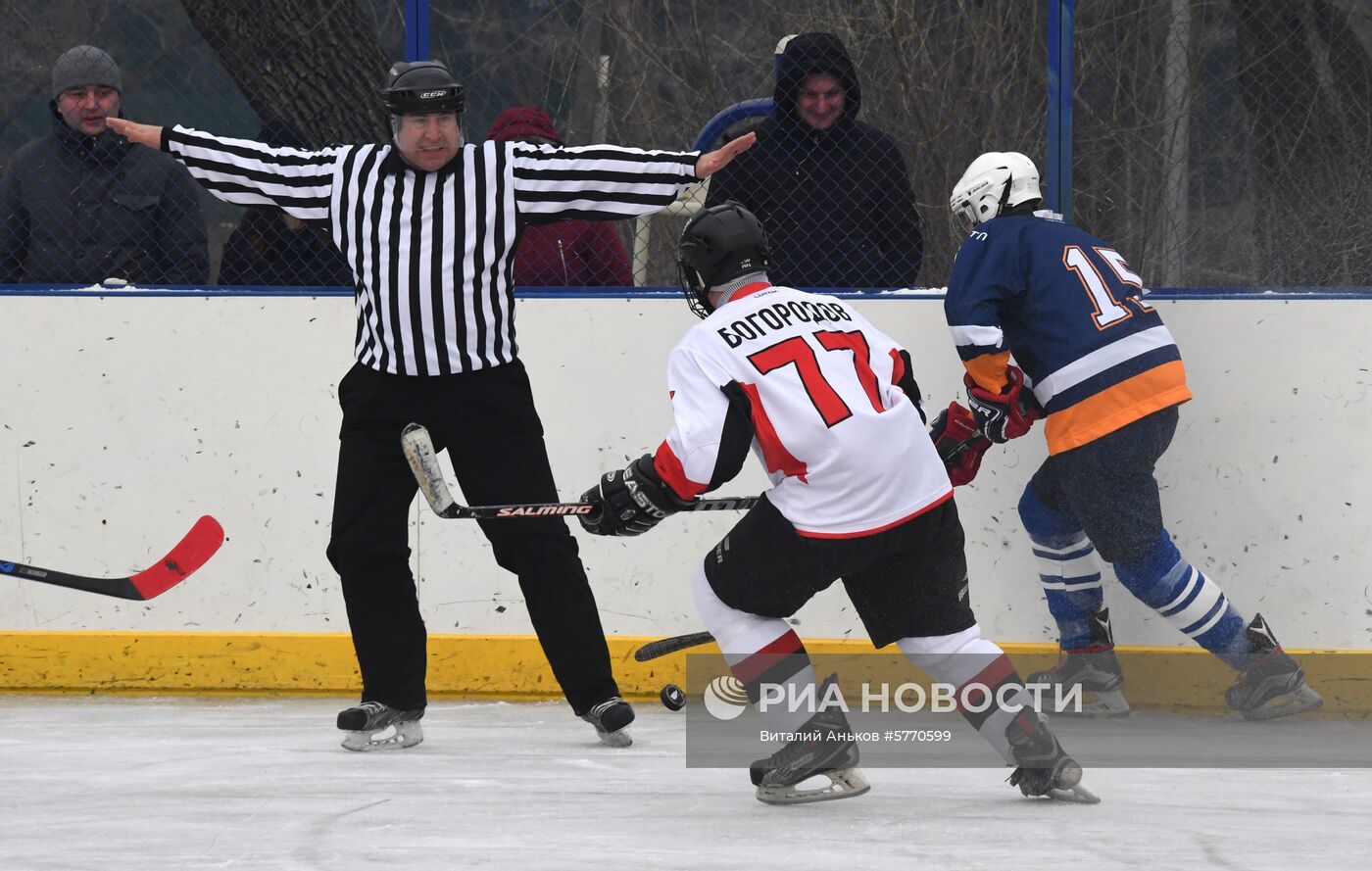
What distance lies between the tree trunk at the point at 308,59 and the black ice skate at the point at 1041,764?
127 inches

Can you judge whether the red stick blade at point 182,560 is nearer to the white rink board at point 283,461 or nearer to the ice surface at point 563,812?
the ice surface at point 563,812

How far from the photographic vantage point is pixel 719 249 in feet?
11.5

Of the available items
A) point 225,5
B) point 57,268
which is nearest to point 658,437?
point 57,268

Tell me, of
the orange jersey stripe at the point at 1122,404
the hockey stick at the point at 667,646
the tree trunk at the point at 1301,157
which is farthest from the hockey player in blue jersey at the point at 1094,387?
the hockey stick at the point at 667,646

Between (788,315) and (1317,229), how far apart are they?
7.14ft

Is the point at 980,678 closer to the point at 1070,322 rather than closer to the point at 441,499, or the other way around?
the point at 441,499

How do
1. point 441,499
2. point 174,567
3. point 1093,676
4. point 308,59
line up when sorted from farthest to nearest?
1. point 308,59
2. point 1093,676
3. point 174,567
4. point 441,499

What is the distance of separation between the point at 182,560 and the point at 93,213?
3.97ft

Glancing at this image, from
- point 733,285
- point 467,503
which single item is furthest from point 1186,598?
point 467,503

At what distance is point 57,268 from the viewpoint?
16.6ft

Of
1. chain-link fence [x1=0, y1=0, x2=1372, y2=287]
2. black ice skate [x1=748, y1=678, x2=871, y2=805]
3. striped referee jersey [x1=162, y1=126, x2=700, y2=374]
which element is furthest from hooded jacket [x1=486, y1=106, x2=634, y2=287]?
black ice skate [x1=748, y1=678, x2=871, y2=805]

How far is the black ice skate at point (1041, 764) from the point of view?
11.2 feet

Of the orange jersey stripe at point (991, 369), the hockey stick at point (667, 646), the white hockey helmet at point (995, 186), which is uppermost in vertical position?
the white hockey helmet at point (995, 186)

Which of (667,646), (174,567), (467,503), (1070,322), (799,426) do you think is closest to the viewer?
(799,426)
